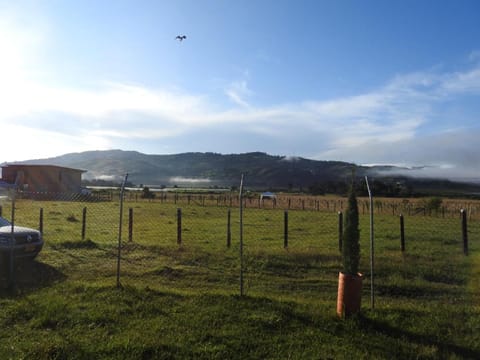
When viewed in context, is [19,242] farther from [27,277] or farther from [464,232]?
[464,232]

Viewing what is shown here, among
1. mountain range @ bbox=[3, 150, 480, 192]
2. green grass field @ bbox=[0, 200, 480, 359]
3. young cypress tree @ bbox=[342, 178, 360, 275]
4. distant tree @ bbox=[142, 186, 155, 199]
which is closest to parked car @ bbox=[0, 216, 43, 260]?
green grass field @ bbox=[0, 200, 480, 359]

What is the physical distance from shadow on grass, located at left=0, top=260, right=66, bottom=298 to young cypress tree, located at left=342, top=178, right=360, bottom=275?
221 inches

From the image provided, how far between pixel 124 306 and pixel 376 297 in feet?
15.7

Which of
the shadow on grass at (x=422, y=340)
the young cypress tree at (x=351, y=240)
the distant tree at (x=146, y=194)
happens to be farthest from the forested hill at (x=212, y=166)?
the shadow on grass at (x=422, y=340)

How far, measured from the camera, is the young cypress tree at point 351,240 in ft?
18.1

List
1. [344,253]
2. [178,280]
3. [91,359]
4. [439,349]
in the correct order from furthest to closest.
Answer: [178,280] < [344,253] < [439,349] < [91,359]

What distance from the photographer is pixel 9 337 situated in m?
4.69

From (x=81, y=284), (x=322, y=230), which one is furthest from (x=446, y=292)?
(x=322, y=230)

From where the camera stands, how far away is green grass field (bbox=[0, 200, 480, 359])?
4484 millimetres

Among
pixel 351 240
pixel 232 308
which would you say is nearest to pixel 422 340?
pixel 351 240

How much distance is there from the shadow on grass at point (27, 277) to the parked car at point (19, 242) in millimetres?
253

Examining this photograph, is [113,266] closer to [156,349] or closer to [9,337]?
[9,337]

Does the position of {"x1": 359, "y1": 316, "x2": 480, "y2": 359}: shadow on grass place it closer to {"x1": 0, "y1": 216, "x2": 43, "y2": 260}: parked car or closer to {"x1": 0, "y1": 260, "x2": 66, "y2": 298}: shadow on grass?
{"x1": 0, "y1": 260, "x2": 66, "y2": 298}: shadow on grass

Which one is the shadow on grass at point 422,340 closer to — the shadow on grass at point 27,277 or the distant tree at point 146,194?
the shadow on grass at point 27,277
